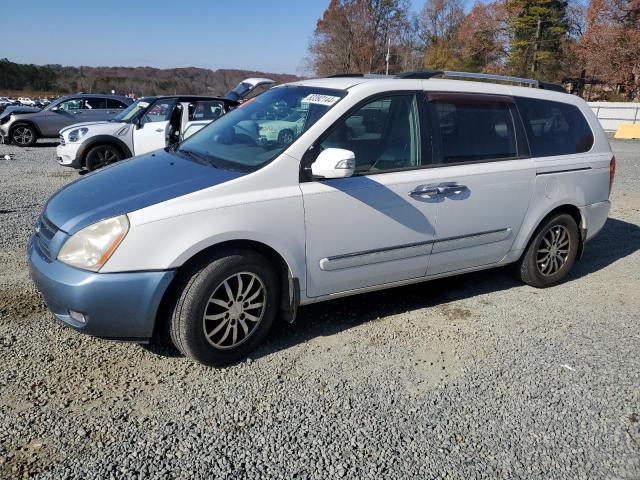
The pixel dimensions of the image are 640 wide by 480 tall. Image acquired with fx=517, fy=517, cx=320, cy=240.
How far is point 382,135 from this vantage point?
3688mm

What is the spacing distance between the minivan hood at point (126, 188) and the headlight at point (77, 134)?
6355 millimetres

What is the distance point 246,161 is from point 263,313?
1.02 m

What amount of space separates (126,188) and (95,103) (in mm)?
14627

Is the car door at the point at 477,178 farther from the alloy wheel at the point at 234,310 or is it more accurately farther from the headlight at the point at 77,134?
the headlight at the point at 77,134

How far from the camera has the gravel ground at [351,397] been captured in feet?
8.14

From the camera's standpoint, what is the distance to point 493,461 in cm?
254

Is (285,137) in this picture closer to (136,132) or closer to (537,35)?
(136,132)

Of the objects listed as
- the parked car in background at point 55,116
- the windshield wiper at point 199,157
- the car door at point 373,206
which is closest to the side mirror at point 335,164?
the car door at point 373,206

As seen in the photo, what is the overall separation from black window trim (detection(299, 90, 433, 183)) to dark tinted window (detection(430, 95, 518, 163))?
0.38 feet

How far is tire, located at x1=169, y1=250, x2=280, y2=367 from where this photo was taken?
9.99 feet

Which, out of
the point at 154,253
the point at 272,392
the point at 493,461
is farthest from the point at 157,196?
the point at 493,461

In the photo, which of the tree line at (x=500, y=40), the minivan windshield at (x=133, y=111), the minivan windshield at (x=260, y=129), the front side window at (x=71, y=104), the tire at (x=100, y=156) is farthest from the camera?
the tree line at (x=500, y=40)

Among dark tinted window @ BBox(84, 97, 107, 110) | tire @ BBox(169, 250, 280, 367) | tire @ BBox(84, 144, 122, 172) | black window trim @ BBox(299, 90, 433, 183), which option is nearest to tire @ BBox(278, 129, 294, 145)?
black window trim @ BBox(299, 90, 433, 183)

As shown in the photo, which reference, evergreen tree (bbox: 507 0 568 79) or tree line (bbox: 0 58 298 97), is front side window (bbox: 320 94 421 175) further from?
tree line (bbox: 0 58 298 97)
